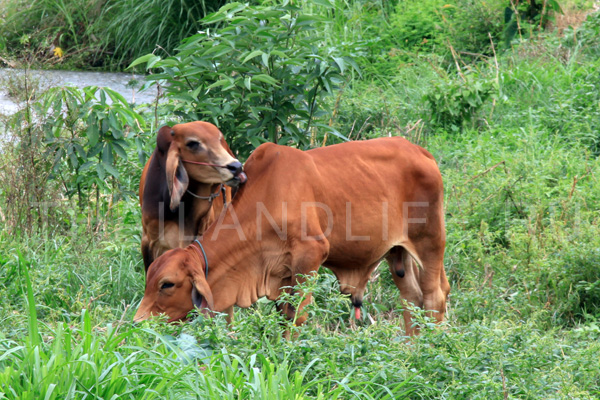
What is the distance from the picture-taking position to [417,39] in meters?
10.7

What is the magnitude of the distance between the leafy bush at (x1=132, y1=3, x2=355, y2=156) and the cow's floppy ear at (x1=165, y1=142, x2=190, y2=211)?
784 mm

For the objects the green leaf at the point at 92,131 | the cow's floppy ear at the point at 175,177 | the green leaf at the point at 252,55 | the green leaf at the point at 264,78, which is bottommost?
the green leaf at the point at 92,131

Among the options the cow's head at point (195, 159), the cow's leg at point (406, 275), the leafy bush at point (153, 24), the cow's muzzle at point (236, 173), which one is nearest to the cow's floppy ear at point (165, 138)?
the cow's head at point (195, 159)

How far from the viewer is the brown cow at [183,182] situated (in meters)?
4.83

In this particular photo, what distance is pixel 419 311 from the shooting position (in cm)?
411

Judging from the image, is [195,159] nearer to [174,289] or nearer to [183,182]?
[183,182]

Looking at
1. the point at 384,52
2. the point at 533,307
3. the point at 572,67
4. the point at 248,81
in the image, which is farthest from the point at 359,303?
the point at 384,52

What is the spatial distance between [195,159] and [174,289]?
32.9 inches

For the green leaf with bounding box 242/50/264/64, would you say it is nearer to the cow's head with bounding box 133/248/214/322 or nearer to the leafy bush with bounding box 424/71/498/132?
the cow's head with bounding box 133/248/214/322

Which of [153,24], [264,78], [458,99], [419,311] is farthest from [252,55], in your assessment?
[153,24]

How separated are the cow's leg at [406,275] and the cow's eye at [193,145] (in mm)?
1516

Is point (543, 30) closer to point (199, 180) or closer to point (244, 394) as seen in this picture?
point (199, 180)

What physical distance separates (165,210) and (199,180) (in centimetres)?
28

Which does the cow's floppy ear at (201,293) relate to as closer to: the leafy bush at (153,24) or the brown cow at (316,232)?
the brown cow at (316,232)
